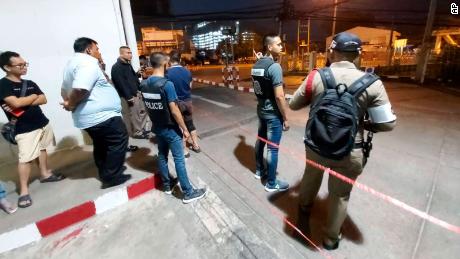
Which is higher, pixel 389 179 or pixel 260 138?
pixel 260 138

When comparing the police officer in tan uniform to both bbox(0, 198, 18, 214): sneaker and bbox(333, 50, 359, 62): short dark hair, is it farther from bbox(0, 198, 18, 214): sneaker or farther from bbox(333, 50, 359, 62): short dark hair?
bbox(0, 198, 18, 214): sneaker

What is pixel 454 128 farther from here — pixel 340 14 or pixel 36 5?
pixel 340 14

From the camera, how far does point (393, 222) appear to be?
2.69m

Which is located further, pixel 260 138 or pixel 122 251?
pixel 260 138

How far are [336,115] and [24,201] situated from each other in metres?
3.62

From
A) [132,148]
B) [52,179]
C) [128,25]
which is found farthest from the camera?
[128,25]

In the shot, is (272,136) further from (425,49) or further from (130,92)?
(425,49)

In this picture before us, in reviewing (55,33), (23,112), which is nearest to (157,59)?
(23,112)

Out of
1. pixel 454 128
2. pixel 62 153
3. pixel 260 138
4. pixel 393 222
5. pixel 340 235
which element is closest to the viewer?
pixel 340 235

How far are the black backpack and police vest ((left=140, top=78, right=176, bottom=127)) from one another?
1.58m

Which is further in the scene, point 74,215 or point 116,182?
point 116,182

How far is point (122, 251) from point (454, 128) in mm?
6699

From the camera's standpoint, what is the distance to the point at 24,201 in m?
2.96

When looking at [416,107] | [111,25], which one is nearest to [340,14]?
[416,107]
